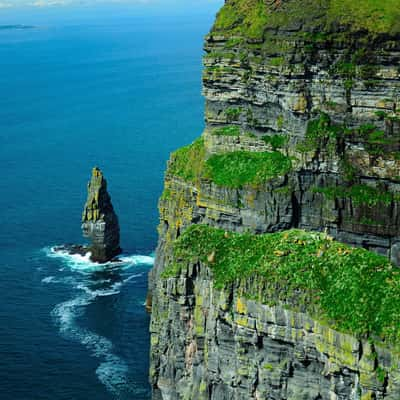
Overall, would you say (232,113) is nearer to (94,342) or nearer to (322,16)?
(322,16)

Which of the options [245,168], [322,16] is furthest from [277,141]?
[322,16]

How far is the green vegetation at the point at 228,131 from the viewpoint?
82.4m

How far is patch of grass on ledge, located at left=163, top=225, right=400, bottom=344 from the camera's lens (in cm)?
5431

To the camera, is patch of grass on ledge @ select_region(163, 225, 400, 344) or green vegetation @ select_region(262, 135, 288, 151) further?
green vegetation @ select_region(262, 135, 288, 151)

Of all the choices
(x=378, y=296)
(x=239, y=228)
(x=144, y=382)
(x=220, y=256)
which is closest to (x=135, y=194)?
(x=144, y=382)

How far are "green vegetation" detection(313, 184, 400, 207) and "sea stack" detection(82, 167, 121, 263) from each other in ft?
167

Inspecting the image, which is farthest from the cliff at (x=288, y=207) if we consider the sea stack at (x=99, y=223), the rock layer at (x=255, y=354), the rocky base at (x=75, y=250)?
the rocky base at (x=75, y=250)

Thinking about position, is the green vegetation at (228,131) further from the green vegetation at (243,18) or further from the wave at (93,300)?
the wave at (93,300)

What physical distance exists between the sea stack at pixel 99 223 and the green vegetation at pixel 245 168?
41587mm

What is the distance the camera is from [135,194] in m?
142

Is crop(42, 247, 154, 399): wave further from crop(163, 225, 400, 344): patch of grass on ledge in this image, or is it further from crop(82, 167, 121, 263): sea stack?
crop(163, 225, 400, 344): patch of grass on ledge

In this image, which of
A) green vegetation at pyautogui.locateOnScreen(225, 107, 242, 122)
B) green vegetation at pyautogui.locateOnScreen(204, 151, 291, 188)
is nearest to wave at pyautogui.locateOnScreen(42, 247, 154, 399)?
green vegetation at pyautogui.locateOnScreen(204, 151, 291, 188)

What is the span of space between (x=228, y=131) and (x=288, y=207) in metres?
11.2

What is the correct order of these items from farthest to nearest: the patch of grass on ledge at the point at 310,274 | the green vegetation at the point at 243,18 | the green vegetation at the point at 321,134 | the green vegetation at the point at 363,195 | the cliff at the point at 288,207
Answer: the green vegetation at the point at 243,18
the green vegetation at the point at 321,134
the green vegetation at the point at 363,195
the cliff at the point at 288,207
the patch of grass on ledge at the point at 310,274
